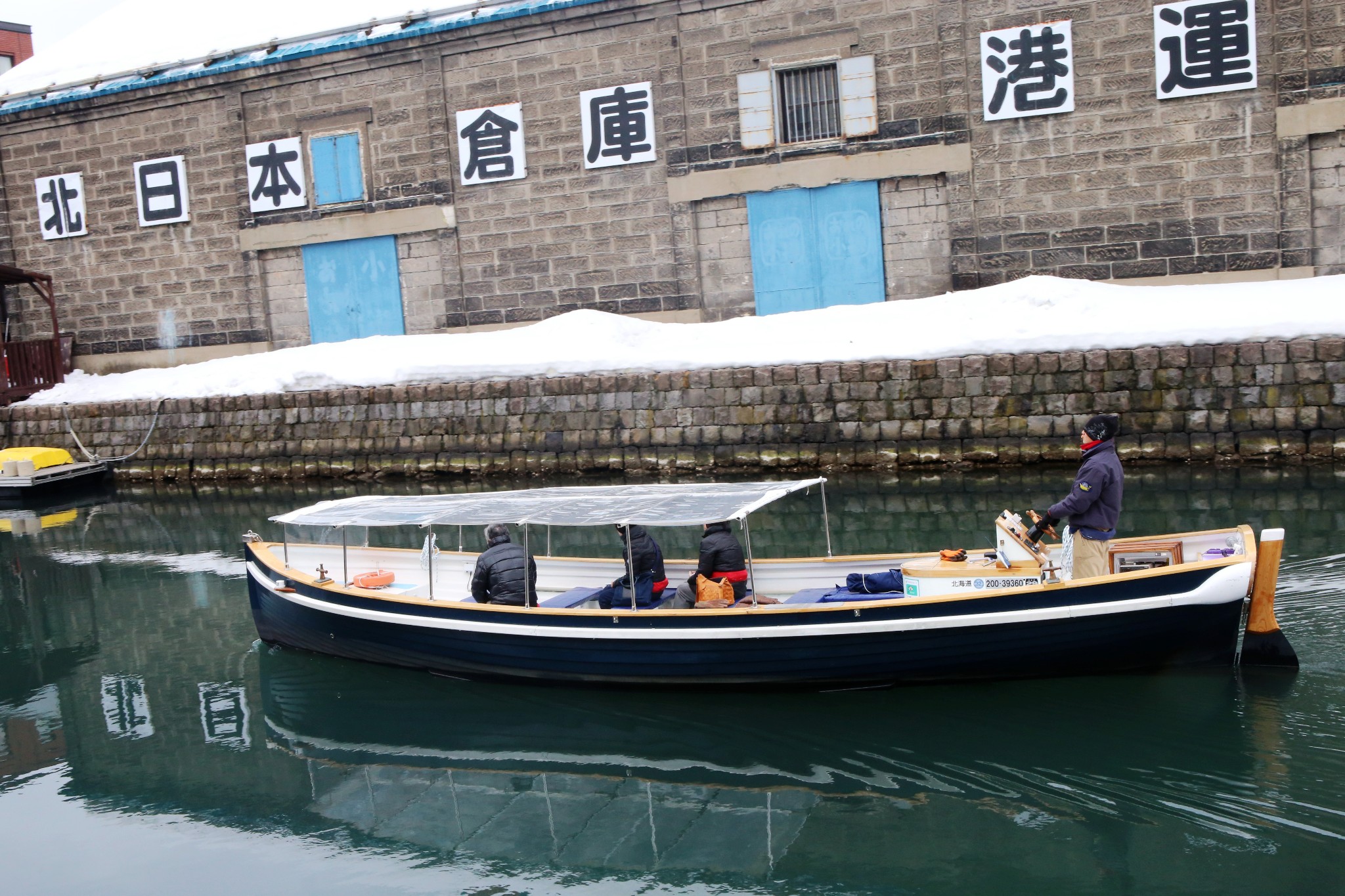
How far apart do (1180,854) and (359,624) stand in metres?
6.33

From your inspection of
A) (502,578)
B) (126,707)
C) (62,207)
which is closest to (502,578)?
(502,578)

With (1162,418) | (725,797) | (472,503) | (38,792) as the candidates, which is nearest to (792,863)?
(725,797)

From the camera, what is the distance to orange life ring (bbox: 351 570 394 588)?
10422 mm

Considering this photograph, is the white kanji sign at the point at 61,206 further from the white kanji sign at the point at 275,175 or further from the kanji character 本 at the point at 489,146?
the kanji character 本 at the point at 489,146

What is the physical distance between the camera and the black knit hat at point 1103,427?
8086mm

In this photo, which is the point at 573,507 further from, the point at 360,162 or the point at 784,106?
the point at 360,162

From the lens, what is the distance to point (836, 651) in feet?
26.7

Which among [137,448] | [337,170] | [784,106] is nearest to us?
[784,106]

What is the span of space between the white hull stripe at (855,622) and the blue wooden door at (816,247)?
1176cm

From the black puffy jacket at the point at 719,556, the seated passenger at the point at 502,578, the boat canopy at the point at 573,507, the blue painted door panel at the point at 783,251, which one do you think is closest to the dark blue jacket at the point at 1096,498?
the boat canopy at the point at 573,507

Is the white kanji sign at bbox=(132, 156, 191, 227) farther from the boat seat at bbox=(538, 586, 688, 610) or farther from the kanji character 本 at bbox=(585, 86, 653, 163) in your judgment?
the boat seat at bbox=(538, 586, 688, 610)

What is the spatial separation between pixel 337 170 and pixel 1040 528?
17.5m

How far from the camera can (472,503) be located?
9.71 m

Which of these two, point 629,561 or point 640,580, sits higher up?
point 629,561
